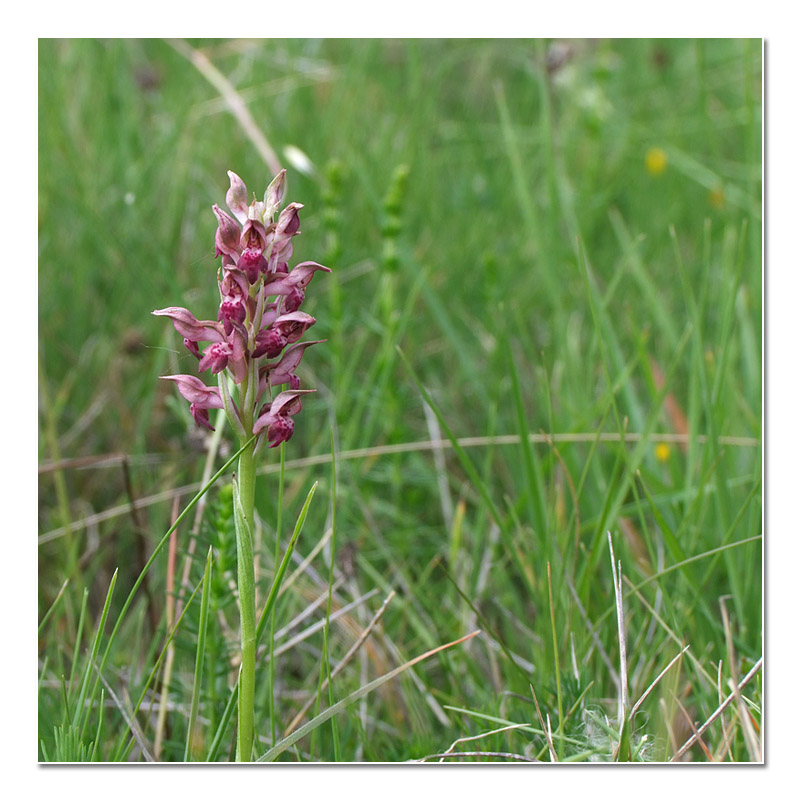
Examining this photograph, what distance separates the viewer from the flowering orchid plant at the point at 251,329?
0.85m

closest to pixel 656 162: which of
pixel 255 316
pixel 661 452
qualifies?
pixel 661 452

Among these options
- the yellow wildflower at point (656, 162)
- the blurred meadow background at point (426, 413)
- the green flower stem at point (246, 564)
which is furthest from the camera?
the yellow wildflower at point (656, 162)

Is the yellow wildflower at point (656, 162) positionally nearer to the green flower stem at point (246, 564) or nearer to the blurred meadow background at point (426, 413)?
the blurred meadow background at point (426, 413)

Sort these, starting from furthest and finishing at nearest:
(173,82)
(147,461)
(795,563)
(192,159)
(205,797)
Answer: (173,82) < (192,159) < (147,461) < (795,563) < (205,797)

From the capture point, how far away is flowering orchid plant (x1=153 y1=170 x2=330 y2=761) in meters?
0.85

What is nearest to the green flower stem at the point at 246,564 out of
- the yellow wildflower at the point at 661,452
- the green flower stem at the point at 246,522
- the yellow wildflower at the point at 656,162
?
the green flower stem at the point at 246,522

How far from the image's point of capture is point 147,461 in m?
1.66

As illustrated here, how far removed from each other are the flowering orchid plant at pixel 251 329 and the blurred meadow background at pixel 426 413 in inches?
4.4

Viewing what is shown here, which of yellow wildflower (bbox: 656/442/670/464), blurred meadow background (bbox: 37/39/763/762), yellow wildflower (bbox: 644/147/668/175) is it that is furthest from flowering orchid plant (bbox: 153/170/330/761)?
yellow wildflower (bbox: 644/147/668/175)

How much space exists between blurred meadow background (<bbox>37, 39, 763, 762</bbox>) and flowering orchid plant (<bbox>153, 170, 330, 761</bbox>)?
111 mm

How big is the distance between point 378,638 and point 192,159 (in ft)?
4.76

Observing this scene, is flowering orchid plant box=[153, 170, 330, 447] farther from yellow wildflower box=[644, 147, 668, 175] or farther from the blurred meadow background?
yellow wildflower box=[644, 147, 668, 175]
